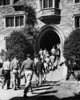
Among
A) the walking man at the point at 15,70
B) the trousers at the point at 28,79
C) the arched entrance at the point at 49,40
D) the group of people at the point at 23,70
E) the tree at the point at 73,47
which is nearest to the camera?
the trousers at the point at 28,79

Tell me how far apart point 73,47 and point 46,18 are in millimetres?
4542

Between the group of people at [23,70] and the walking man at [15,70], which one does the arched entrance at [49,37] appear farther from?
the walking man at [15,70]

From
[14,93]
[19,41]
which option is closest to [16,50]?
[19,41]

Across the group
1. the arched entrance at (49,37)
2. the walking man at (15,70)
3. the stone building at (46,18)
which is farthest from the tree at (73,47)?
the walking man at (15,70)

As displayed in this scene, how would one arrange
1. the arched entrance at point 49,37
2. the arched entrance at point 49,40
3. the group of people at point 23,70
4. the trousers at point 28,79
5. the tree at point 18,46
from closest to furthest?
the trousers at point 28,79, the group of people at point 23,70, the tree at point 18,46, the arched entrance at point 49,37, the arched entrance at point 49,40

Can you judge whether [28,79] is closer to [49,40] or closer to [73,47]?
[73,47]

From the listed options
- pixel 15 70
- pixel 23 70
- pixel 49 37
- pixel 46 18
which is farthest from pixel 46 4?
pixel 15 70

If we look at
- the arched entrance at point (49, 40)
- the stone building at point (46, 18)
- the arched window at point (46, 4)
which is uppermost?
the arched window at point (46, 4)

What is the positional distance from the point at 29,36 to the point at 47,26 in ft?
6.81

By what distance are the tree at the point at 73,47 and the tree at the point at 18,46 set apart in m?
3.88

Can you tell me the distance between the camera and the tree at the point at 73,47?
20.7 m

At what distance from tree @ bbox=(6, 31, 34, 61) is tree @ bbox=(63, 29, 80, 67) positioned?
388 cm

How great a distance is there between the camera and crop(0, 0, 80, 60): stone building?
23344 millimetres

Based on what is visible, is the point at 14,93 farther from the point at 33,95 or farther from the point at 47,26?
the point at 47,26
